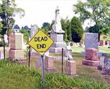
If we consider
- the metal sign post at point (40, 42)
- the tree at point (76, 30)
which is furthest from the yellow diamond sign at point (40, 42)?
the tree at point (76, 30)

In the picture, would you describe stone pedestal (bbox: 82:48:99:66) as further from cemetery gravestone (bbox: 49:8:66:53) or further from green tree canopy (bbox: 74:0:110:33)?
green tree canopy (bbox: 74:0:110:33)

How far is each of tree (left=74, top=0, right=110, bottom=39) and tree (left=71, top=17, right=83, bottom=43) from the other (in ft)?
31.3

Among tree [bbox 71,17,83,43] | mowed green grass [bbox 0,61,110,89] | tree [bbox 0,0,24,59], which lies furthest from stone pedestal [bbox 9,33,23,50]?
tree [bbox 71,17,83,43]

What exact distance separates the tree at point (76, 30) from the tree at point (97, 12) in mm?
9545

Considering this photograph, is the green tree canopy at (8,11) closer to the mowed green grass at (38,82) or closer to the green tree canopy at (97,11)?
the green tree canopy at (97,11)

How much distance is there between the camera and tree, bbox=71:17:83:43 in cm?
7112

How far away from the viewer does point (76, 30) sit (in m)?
71.1

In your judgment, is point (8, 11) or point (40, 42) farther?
point (8, 11)

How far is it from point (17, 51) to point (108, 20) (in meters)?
38.5

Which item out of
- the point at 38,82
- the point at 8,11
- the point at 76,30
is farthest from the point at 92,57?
the point at 76,30

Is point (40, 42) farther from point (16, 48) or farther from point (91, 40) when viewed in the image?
point (91, 40)

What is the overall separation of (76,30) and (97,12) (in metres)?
11.9

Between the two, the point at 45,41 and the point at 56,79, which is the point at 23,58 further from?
the point at 45,41

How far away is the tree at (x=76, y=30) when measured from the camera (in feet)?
233
